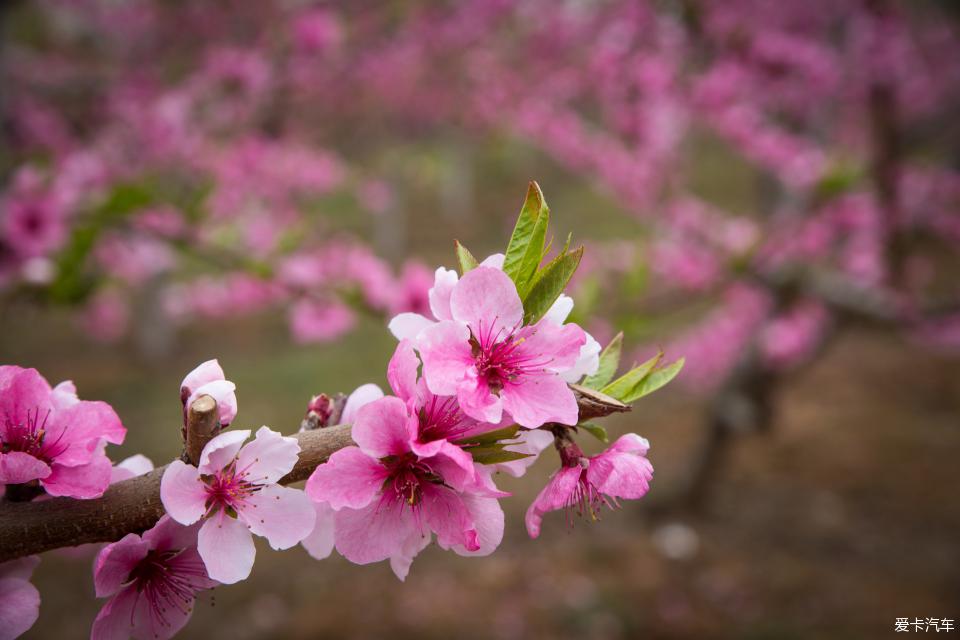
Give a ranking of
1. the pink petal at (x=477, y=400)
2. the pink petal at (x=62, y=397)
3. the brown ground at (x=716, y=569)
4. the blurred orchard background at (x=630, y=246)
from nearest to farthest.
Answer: the pink petal at (x=477, y=400) < the pink petal at (x=62, y=397) < the blurred orchard background at (x=630, y=246) < the brown ground at (x=716, y=569)

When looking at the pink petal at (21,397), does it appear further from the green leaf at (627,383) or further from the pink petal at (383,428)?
the green leaf at (627,383)

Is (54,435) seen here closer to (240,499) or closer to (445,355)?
(240,499)

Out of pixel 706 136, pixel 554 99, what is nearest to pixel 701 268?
pixel 554 99

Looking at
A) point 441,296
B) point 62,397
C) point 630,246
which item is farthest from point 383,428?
point 630,246

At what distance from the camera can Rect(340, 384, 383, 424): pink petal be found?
0.69 m

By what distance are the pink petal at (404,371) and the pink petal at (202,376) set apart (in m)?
0.21

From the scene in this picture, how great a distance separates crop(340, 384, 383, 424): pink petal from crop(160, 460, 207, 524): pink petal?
0.57 ft

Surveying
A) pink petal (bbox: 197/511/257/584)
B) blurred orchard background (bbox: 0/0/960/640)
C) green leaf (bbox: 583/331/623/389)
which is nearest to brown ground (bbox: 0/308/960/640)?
blurred orchard background (bbox: 0/0/960/640)

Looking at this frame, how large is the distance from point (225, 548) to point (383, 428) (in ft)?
0.71

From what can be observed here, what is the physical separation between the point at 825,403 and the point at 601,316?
4415 millimetres

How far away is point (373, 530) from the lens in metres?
0.62

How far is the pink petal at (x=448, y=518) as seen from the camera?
611 mm

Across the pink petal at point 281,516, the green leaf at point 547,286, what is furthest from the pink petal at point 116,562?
the green leaf at point 547,286

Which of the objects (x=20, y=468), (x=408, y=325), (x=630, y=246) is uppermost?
(x=630, y=246)
